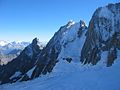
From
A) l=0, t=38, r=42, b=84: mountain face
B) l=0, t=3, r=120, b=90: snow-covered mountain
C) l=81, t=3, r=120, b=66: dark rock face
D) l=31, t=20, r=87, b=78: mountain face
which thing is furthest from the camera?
l=0, t=38, r=42, b=84: mountain face

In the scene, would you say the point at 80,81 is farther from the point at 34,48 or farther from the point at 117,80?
the point at 34,48

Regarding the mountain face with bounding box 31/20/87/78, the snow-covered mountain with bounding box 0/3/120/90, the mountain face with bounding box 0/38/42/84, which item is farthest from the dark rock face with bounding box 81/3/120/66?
the mountain face with bounding box 0/38/42/84

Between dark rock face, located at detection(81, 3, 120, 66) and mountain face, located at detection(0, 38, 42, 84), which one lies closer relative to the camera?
dark rock face, located at detection(81, 3, 120, 66)

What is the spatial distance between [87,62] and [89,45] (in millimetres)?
11513

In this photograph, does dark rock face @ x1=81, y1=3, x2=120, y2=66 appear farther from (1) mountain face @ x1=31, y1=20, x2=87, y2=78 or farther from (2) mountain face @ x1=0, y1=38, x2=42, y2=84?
(2) mountain face @ x1=0, y1=38, x2=42, y2=84

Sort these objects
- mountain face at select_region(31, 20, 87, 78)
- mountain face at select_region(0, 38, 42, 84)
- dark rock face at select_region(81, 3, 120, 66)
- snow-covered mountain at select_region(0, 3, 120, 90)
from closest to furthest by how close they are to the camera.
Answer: snow-covered mountain at select_region(0, 3, 120, 90)
dark rock face at select_region(81, 3, 120, 66)
mountain face at select_region(31, 20, 87, 78)
mountain face at select_region(0, 38, 42, 84)

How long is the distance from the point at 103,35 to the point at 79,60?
18.8 m

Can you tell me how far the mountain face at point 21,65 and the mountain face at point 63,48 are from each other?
1390 centimetres

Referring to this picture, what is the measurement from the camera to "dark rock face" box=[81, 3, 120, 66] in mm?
112037

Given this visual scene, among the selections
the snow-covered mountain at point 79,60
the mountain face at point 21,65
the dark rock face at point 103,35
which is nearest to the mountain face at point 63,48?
the snow-covered mountain at point 79,60

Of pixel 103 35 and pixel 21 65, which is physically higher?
pixel 103 35

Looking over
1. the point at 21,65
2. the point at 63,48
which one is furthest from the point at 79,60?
the point at 21,65

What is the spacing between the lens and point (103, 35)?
121m

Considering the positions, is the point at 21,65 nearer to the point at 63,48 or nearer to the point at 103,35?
the point at 63,48
